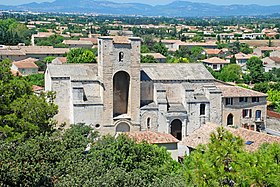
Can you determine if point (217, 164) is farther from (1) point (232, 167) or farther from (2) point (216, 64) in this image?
(2) point (216, 64)

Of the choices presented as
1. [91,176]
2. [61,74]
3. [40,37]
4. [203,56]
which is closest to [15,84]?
[61,74]

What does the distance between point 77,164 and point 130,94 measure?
817 inches

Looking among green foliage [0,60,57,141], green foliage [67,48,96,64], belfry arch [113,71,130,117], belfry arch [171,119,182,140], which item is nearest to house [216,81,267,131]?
belfry arch [171,119,182,140]

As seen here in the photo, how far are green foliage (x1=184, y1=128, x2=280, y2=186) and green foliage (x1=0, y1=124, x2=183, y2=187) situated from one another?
4.85 feet

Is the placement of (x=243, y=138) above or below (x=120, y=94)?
below

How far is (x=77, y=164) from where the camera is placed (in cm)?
2159


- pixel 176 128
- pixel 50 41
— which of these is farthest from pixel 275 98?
pixel 50 41

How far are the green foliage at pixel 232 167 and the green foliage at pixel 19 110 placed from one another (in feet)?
40.0

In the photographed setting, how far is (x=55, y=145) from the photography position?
22406 mm

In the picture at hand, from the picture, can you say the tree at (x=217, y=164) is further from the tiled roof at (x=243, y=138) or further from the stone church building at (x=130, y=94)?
the stone church building at (x=130, y=94)

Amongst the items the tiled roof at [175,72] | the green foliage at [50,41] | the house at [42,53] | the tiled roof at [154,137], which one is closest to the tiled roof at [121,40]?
the tiled roof at [175,72]

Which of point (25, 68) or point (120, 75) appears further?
point (25, 68)

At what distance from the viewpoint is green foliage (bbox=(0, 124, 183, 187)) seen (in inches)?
770

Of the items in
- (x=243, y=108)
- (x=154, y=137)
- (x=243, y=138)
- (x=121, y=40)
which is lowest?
(x=154, y=137)
